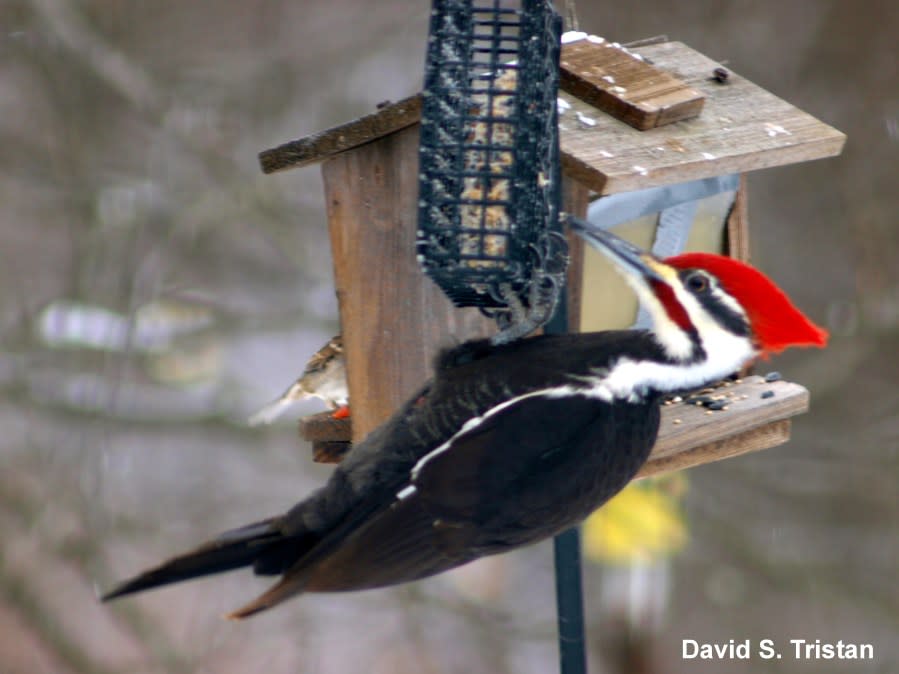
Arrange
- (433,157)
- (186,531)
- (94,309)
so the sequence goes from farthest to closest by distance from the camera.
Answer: (186,531) < (94,309) < (433,157)

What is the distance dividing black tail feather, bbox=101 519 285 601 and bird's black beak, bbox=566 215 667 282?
86cm

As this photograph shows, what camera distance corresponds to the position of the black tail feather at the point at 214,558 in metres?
2.66

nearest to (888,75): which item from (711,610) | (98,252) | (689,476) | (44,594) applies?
(689,476)

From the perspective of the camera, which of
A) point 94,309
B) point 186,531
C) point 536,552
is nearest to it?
point 94,309

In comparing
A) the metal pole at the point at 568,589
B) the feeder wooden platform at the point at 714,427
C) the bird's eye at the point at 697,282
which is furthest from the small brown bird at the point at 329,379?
the bird's eye at the point at 697,282

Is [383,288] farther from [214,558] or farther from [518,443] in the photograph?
[214,558]

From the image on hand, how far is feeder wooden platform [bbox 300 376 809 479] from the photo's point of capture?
10.3ft

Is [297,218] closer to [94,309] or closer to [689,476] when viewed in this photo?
[94,309]

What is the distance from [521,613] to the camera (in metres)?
5.66

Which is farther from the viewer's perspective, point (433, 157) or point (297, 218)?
point (297, 218)

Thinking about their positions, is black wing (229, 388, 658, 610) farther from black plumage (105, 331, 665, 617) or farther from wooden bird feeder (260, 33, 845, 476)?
wooden bird feeder (260, 33, 845, 476)

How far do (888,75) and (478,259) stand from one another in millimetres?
2944

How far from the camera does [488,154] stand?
111 inches

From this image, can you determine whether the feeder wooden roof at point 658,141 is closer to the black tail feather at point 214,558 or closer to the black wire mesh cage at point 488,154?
the black wire mesh cage at point 488,154
